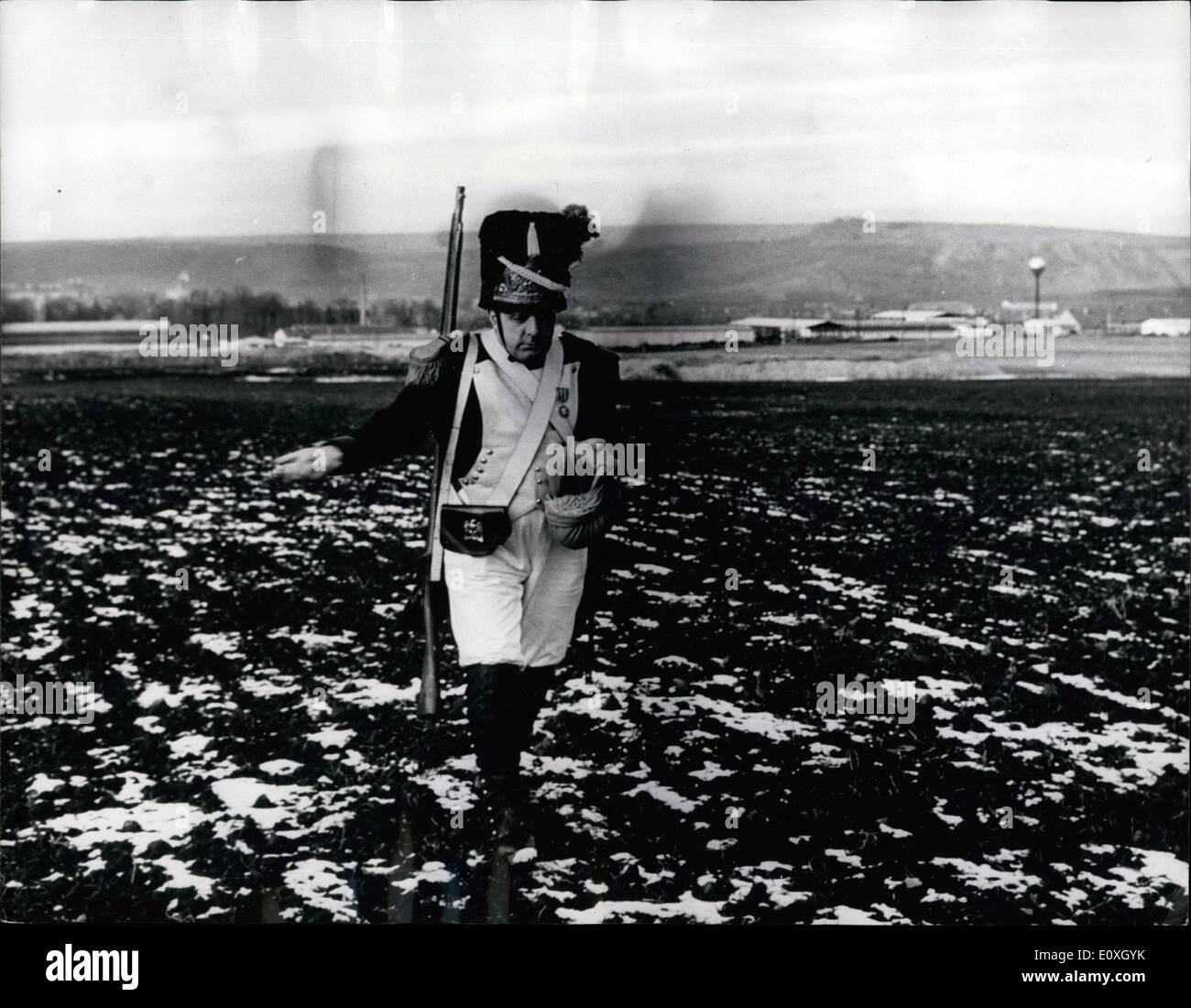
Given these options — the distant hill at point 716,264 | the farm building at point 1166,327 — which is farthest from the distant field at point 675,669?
the distant hill at point 716,264

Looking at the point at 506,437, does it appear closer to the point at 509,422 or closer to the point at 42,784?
the point at 509,422

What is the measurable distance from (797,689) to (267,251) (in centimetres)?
264

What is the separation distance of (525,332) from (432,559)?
870mm

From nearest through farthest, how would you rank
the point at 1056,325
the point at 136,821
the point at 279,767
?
the point at 136,821 → the point at 279,767 → the point at 1056,325

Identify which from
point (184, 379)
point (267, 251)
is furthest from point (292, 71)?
point (184, 379)

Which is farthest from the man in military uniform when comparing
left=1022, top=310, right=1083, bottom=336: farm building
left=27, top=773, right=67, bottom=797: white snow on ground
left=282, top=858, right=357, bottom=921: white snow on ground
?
left=1022, top=310, right=1083, bottom=336: farm building

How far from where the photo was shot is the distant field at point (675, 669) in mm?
3912

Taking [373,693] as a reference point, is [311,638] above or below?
above

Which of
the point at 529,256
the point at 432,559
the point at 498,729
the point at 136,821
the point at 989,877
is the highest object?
the point at 529,256

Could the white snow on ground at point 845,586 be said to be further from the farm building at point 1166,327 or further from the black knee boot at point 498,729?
the farm building at point 1166,327

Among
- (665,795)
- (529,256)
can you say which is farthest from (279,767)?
(529,256)

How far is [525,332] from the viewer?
391cm

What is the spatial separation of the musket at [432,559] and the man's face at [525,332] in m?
0.24

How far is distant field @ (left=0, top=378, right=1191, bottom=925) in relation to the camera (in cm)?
391
